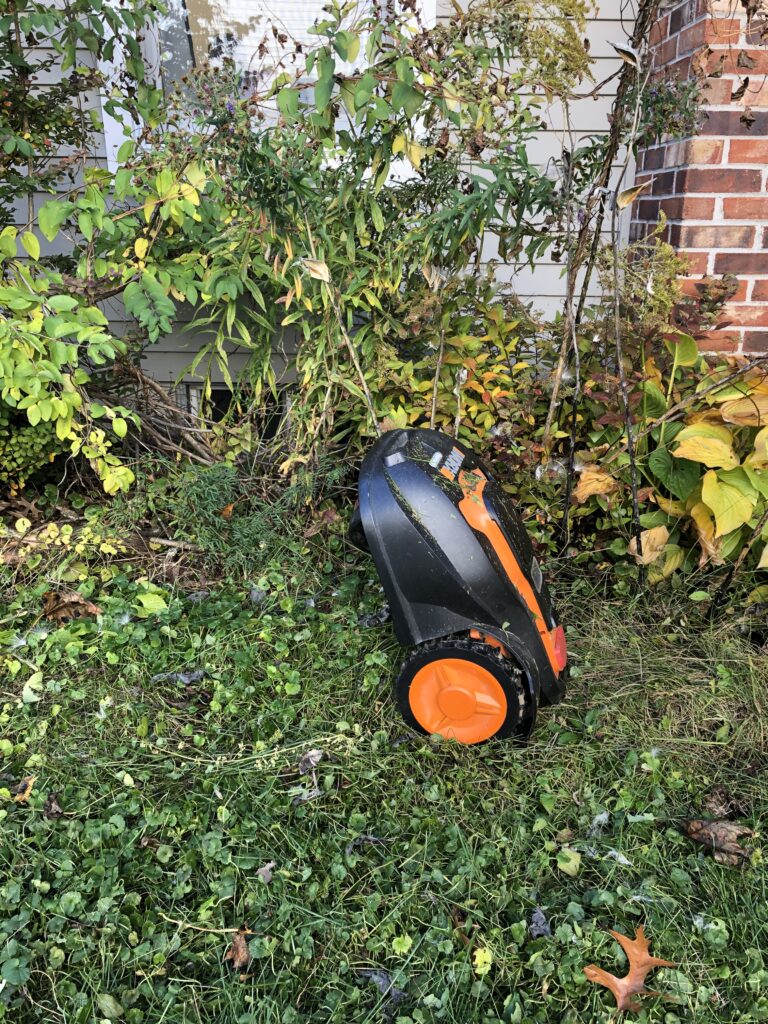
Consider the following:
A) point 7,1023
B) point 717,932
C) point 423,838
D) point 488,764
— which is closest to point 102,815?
point 7,1023

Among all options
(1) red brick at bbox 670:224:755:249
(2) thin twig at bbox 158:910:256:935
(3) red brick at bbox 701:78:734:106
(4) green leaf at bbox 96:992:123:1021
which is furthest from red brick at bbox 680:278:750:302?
(4) green leaf at bbox 96:992:123:1021

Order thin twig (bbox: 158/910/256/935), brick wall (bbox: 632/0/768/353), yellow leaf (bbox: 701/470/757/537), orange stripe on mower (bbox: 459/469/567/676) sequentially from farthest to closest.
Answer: brick wall (bbox: 632/0/768/353) < yellow leaf (bbox: 701/470/757/537) < orange stripe on mower (bbox: 459/469/567/676) < thin twig (bbox: 158/910/256/935)

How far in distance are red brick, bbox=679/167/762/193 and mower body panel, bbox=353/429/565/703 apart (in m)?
1.66

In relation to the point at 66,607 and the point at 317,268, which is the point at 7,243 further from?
the point at 66,607

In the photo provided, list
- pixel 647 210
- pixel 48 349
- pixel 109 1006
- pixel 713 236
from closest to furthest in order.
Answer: pixel 109 1006 < pixel 48 349 < pixel 713 236 < pixel 647 210

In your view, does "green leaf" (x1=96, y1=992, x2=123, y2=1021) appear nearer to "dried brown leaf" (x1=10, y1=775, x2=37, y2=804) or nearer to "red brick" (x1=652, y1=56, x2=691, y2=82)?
"dried brown leaf" (x1=10, y1=775, x2=37, y2=804)

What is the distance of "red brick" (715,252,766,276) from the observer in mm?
2854

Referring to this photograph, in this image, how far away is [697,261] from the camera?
288 centimetres

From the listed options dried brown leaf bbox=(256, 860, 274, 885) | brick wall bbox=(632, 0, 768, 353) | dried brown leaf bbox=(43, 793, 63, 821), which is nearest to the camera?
dried brown leaf bbox=(256, 860, 274, 885)

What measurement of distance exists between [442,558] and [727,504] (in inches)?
40.3

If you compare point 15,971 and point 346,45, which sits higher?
point 346,45

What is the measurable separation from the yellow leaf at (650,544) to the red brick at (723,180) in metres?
1.32

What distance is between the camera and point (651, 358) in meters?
2.60

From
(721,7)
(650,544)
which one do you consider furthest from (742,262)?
(650,544)
